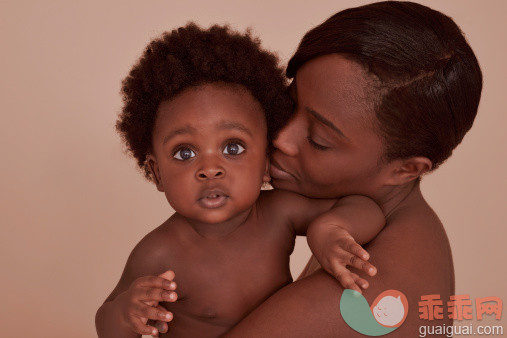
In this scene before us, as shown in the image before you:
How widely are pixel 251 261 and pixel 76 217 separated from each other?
67.5 inches

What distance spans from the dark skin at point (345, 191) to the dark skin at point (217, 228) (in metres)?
0.06

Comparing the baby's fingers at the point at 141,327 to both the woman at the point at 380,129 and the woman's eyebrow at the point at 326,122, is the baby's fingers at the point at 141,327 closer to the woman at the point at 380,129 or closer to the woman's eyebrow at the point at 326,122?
the woman at the point at 380,129

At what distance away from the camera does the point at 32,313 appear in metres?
3.03

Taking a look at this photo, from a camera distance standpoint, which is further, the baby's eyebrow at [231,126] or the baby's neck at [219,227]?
the baby's neck at [219,227]

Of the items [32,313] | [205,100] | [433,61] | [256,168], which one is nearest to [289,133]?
[256,168]

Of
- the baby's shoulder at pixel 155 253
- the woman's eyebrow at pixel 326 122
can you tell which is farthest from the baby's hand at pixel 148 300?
the woman's eyebrow at pixel 326 122

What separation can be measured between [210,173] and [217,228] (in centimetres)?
21

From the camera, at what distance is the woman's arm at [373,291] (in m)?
1.55

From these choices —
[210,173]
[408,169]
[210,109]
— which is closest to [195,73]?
[210,109]

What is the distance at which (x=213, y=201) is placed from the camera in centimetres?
159

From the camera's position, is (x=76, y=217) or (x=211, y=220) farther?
(x=76, y=217)

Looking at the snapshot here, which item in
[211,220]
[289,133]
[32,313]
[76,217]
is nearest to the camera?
[211,220]

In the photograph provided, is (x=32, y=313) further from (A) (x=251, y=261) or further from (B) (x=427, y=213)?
(B) (x=427, y=213)

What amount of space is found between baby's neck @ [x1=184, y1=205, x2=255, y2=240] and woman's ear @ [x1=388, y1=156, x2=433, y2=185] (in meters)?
0.36
